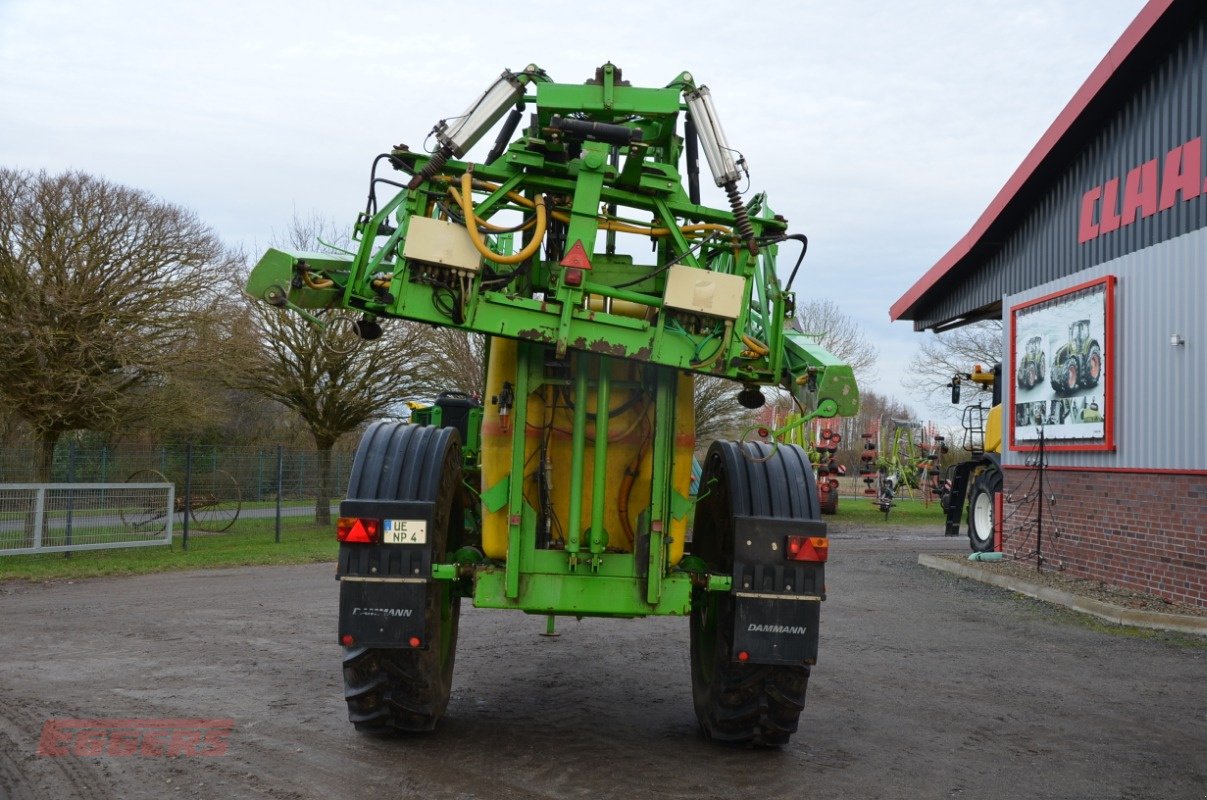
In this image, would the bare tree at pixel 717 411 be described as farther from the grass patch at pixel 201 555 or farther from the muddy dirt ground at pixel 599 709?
the muddy dirt ground at pixel 599 709

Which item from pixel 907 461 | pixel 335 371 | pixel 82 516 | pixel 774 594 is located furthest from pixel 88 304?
pixel 907 461

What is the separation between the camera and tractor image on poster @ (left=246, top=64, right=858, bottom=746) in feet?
18.1

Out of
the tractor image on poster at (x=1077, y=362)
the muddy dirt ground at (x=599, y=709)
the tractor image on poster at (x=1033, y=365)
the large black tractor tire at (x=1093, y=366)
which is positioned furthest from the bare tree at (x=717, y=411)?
the muddy dirt ground at (x=599, y=709)

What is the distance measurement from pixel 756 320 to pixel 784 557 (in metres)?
1.36

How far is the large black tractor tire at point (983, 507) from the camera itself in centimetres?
1819

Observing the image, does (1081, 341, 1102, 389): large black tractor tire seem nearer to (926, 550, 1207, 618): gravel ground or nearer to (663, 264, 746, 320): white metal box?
(926, 550, 1207, 618): gravel ground

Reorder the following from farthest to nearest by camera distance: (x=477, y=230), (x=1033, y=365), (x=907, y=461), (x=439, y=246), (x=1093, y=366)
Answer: (x=907, y=461) → (x=1033, y=365) → (x=1093, y=366) → (x=477, y=230) → (x=439, y=246)

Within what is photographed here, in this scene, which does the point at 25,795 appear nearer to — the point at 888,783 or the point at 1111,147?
the point at 888,783

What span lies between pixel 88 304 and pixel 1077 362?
571 inches

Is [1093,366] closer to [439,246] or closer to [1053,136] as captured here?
[1053,136]

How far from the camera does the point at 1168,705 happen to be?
7.66 metres

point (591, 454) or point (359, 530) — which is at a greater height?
point (591, 454)

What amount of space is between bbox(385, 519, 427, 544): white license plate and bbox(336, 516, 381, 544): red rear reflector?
5 centimetres

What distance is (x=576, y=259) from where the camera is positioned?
5.49 meters
